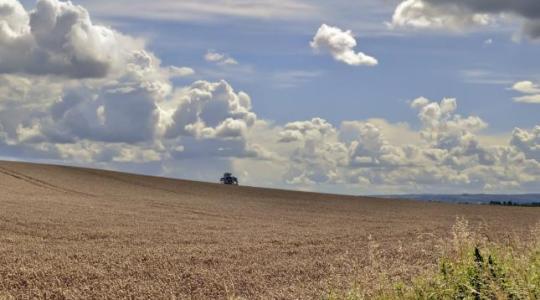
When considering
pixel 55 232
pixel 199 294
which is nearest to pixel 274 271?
pixel 199 294

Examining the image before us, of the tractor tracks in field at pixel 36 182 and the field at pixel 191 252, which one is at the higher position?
the tractor tracks in field at pixel 36 182

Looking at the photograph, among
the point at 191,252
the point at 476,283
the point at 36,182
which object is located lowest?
the point at 191,252

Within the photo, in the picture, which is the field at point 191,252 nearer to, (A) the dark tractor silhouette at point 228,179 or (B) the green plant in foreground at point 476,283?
(B) the green plant in foreground at point 476,283

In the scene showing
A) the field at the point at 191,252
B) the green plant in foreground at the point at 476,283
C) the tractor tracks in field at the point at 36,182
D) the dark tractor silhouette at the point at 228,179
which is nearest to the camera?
the green plant in foreground at the point at 476,283

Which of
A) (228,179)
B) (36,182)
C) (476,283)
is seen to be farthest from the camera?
(228,179)

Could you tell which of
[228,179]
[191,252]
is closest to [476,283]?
[191,252]

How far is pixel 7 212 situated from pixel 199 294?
73.5ft

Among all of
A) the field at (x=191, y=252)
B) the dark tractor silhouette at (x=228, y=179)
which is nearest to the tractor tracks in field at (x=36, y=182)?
the field at (x=191, y=252)

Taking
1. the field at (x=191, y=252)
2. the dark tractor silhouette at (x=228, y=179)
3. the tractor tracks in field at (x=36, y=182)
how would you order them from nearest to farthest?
the field at (x=191, y=252), the tractor tracks in field at (x=36, y=182), the dark tractor silhouette at (x=228, y=179)

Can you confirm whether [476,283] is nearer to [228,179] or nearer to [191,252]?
[191,252]

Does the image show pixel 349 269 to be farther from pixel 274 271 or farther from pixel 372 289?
pixel 372 289

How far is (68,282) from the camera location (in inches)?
576

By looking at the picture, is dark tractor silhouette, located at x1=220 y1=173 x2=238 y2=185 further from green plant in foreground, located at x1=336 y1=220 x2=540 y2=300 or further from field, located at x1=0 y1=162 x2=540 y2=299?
green plant in foreground, located at x1=336 y1=220 x2=540 y2=300

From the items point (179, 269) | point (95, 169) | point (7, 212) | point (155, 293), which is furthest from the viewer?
point (95, 169)
